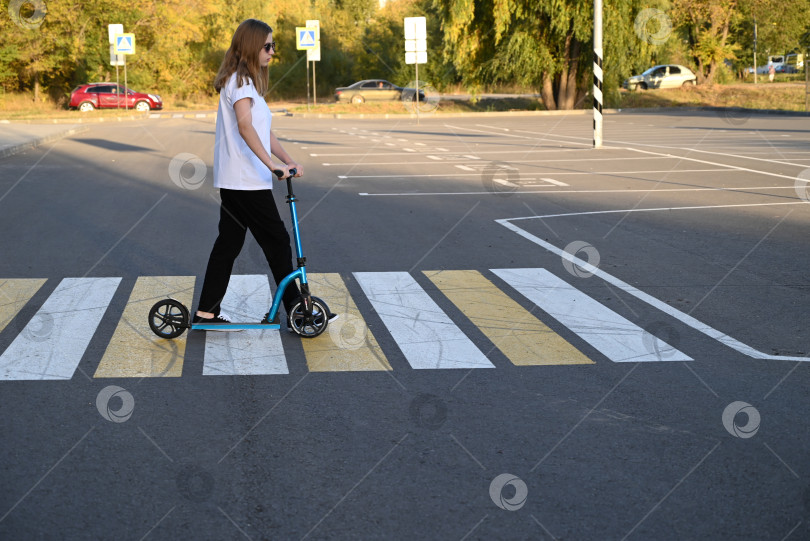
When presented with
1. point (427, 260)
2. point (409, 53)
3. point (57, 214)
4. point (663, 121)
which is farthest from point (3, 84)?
point (427, 260)

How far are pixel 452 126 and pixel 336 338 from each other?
29934mm

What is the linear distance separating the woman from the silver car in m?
53.1

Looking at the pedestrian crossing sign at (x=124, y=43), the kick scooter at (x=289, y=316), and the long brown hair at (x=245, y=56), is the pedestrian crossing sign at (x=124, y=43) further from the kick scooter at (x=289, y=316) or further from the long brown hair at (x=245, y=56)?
the kick scooter at (x=289, y=316)

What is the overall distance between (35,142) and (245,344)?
22.1 m

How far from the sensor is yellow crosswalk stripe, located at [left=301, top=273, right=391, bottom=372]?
5.91 metres

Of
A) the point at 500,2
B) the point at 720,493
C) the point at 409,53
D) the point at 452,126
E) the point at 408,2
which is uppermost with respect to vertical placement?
the point at 408,2

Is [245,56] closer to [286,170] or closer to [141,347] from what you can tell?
[286,170]

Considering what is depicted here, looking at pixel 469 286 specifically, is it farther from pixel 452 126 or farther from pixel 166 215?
pixel 452 126

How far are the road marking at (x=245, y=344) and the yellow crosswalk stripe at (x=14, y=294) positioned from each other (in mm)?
1525

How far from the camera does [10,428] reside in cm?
472

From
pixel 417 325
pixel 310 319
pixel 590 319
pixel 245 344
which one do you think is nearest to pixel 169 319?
pixel 245 344

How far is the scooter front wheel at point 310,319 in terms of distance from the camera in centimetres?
647

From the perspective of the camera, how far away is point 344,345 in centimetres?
639

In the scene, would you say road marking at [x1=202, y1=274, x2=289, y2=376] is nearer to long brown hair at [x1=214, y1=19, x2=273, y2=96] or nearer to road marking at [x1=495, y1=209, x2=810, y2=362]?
long brown hair at [x1=214, y1=19, x2=273, y2=96]
